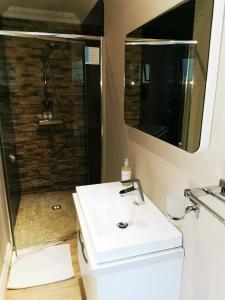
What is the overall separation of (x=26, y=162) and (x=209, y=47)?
2657mm

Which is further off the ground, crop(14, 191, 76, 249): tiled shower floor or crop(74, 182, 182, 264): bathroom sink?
crop(74, 182, 182, 264): bathroom sink

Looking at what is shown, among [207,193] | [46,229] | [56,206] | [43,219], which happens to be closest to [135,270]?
[207,193]

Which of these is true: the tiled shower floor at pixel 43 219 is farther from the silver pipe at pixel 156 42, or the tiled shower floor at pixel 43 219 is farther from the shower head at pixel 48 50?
the silver pipe at pixel 156 42

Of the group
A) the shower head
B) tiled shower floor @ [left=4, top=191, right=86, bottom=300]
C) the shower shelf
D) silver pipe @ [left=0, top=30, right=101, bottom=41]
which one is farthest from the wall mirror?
the shower shelf

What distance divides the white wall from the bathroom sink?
0.09m

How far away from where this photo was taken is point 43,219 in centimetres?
264

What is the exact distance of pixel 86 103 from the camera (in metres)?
2.69

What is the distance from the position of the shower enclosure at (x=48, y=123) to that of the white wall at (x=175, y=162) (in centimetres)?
53

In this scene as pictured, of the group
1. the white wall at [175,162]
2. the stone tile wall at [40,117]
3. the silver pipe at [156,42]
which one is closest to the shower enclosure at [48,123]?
the stone tile wall at [40,117]

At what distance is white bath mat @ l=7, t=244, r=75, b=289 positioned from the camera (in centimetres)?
189

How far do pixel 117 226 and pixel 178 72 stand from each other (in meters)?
0.90

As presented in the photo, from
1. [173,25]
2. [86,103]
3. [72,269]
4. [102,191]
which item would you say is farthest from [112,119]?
[72,269]

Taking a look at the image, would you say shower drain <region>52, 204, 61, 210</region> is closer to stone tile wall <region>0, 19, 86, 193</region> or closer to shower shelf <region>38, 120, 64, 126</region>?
stone tile wall <region>0, 19, 86, 193</region>

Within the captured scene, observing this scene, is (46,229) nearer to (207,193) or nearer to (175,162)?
(175,162)
